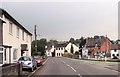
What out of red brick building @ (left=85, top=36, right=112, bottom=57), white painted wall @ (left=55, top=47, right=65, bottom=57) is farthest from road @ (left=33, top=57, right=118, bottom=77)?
white painted wall @ (left=55, top=47, right=65, bottom=57)

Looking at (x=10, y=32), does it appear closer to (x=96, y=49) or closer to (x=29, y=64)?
(x=29, y=64)

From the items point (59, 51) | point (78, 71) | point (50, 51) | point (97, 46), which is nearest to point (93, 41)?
point (97, 46)

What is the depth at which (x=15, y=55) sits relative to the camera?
122 ft

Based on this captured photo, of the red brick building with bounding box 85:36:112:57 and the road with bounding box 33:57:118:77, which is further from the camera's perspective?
the red brick building with bounding box 85:36:112:57

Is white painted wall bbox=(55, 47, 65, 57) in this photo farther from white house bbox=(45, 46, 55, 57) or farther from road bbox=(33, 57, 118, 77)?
road bbox=(33, 57, 118, 77)

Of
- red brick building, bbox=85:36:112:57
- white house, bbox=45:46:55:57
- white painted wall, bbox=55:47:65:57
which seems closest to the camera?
red brick building, bbox=85:36:112:57

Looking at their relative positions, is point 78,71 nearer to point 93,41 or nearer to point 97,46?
point 97,46

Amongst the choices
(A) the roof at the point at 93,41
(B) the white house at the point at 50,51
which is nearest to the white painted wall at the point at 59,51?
(B) the white house at the point at 50,51

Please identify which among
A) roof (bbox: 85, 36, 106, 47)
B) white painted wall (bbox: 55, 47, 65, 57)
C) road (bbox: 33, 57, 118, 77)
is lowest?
road (bbox: 33, 57, 118, 77)

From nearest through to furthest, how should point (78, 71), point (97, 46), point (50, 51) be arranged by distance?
point (78, 71) < point (97, 46) < point (50, 51)

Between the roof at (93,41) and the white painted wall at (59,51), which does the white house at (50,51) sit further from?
the roof at (93,41)

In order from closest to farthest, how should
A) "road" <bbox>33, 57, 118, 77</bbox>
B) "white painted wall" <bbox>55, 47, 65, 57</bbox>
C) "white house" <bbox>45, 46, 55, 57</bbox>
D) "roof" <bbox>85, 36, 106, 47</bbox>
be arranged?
"road" <bbox>33, 57, 118, 77</bbox>
"roof" <bbox>85, 36, 106, 47</bbox>
"white painted wall" <bbox>55, 47, 65, 57</bbox>
"white house" <bbox>45, 46, 55, 57</bbox>

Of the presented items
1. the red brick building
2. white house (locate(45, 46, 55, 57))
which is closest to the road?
the red brick building

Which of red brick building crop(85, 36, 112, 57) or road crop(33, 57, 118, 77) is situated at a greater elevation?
red brick building crop(85, 36, 112, 57)
